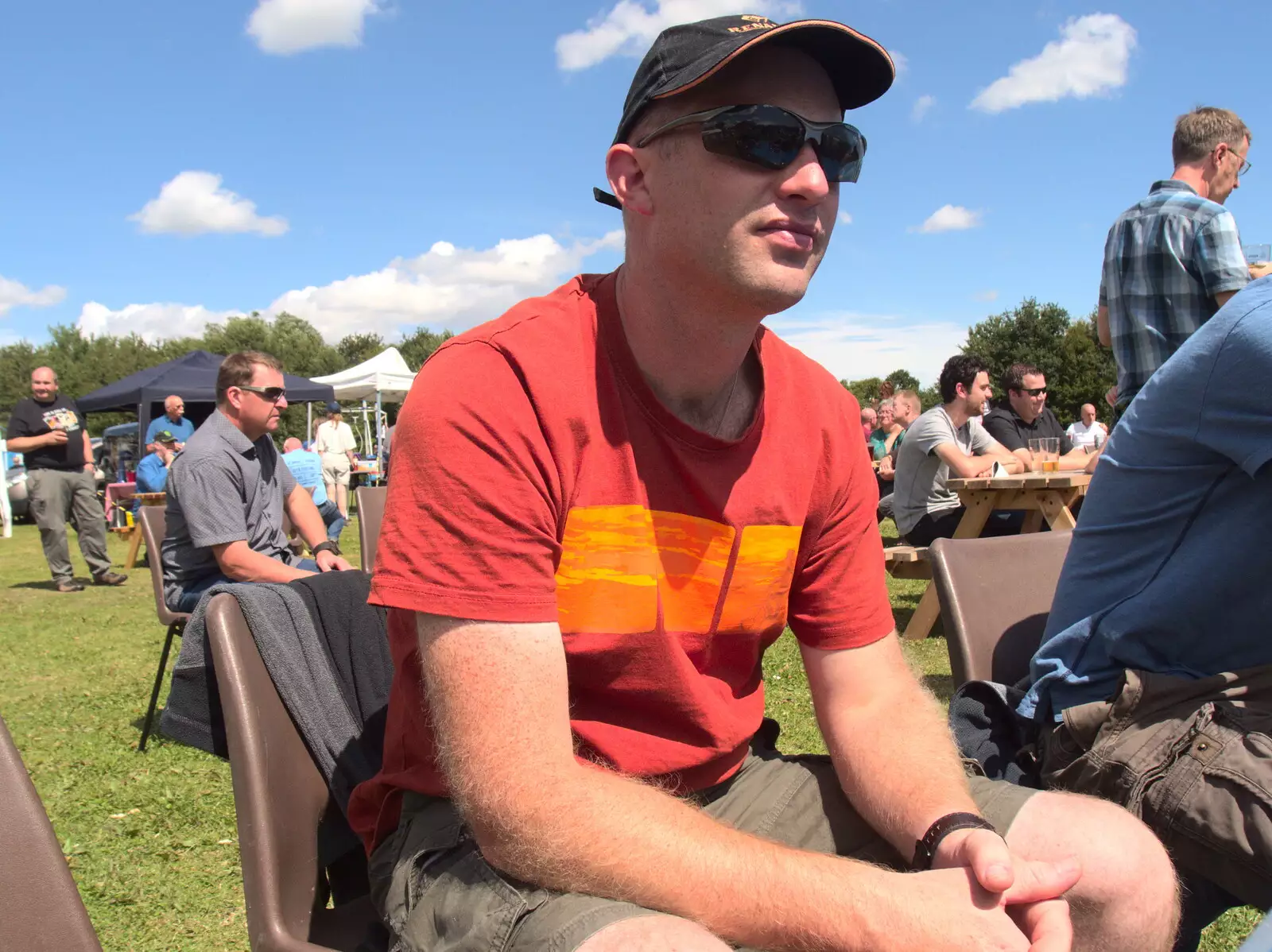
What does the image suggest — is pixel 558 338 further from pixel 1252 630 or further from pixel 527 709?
pixel 1252 630

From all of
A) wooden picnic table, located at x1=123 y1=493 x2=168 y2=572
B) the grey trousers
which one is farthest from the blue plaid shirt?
the grey trousers

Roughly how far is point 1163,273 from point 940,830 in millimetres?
3541

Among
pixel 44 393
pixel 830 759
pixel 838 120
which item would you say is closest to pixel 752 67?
pixel 838 120

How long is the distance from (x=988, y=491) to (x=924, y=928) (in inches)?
192

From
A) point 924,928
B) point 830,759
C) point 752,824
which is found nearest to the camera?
point 924,928

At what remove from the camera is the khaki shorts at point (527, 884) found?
1156mm

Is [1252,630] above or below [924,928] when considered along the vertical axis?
above

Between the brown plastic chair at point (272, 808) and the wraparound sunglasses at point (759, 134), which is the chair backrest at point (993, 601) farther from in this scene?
the brown plastic chair at point (272, 808)

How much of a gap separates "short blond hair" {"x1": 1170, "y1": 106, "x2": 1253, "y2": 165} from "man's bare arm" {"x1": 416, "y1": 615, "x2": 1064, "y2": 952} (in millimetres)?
4117

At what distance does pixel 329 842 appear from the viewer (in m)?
1.58

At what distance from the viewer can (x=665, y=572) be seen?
1428 millimetres

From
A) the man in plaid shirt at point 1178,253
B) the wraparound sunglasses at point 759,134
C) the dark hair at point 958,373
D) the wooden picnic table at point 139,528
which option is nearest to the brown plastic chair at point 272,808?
the wraparound sunglasses at point 759,134

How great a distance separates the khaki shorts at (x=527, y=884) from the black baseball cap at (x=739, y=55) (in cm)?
103

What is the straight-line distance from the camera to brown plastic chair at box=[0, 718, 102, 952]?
1.01 meters
